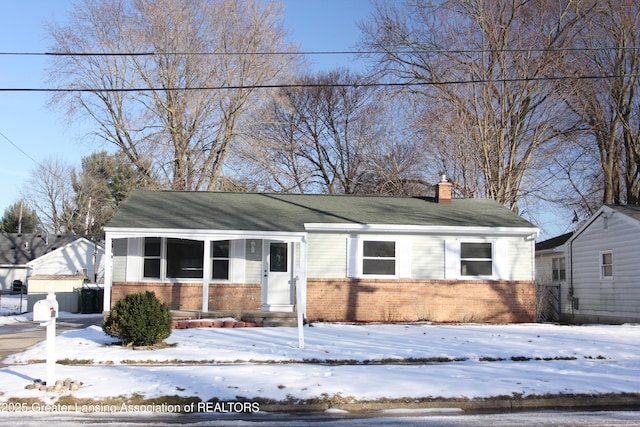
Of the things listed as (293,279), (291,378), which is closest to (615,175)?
(293,279)

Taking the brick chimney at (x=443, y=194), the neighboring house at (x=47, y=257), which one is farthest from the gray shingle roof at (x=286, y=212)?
the neighboring house at (x=47, y=257)

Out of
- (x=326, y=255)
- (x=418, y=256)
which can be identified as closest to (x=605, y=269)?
(x=418, y=256)

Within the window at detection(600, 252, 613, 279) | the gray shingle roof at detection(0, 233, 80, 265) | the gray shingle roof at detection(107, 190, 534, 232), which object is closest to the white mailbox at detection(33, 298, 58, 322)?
the gray shingle roof at detection(107, 190, 534, 232)

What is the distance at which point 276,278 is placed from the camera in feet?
61.6

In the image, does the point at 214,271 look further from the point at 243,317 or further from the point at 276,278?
the point at 243,317

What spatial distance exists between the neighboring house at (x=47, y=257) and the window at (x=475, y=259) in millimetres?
34662

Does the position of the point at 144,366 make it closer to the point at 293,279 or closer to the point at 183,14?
the point at 293,279

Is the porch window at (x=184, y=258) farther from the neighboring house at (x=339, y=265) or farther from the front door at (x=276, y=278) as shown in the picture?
the front door at (x=276, y=278)

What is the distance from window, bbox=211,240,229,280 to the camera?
739 inches

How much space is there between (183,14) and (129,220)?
17.7 metres

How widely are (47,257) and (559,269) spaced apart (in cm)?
3879

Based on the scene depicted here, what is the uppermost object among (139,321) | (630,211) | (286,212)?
(630,211)

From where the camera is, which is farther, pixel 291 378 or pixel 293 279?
pixel 293 279

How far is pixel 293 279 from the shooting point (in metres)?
18.8
